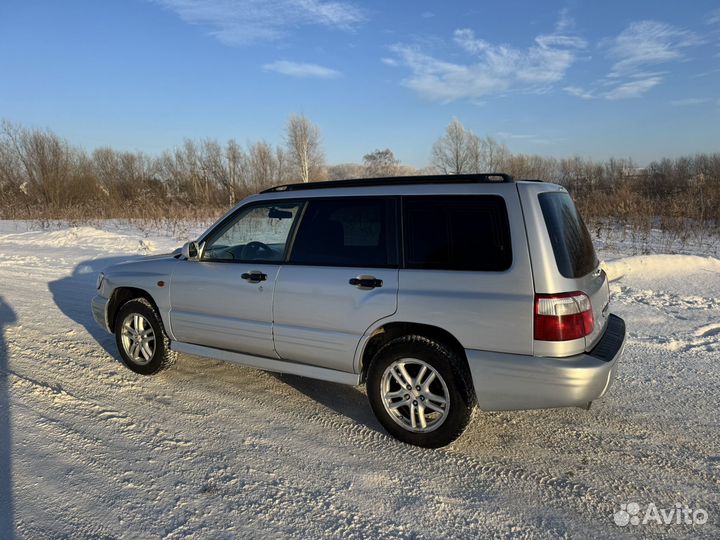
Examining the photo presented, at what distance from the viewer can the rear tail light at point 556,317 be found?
113 inches

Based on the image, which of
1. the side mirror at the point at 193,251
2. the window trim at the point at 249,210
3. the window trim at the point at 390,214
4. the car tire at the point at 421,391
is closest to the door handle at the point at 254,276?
the window trim at the point at 249,210

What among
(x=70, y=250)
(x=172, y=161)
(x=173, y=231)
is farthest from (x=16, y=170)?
(x=70, y=250)

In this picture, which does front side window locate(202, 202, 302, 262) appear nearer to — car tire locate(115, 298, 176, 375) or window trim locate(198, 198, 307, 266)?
window trim locate(198, 198, 307, 266)

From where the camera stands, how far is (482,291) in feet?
9.87

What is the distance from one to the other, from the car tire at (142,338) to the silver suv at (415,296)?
303 millimetres

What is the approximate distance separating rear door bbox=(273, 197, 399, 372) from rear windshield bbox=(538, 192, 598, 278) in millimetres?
1064

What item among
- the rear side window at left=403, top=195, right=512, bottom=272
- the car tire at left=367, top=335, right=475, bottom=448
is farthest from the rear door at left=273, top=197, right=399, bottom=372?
the car tire at left=367, top=335, right=475, bottom=448

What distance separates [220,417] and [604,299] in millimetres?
3157

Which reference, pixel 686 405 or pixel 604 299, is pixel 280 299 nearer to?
pixel 604 299

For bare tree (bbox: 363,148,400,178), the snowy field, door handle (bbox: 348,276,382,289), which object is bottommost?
the snowy field

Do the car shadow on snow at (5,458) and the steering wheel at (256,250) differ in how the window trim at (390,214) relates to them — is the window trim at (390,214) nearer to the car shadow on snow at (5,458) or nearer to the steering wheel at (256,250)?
the steering wheel at (256,250)

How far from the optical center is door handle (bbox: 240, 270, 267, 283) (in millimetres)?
3886

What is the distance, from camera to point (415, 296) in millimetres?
3221

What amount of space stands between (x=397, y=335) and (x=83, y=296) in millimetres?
6626
